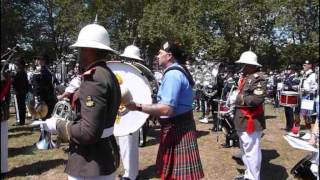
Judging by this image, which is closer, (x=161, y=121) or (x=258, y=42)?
(x=161, y=121)

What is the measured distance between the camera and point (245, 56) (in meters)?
7.50

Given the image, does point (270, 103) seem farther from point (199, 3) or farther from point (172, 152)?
point (172, 152)

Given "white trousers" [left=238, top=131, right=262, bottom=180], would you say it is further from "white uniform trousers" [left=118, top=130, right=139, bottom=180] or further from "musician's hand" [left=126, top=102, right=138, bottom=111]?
"musician's hand" [left=126, top=102, right=138, bottom=111]

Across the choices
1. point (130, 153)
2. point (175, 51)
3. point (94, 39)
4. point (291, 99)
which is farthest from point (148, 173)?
point (291, 99)

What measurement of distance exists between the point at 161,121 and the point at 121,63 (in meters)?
0.80

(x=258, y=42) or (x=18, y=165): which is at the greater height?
(x=258, y=42)

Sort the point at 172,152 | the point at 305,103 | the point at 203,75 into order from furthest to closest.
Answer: the point at 203,75, the point at 172,152, the point at 305,103

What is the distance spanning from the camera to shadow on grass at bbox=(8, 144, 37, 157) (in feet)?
31.9

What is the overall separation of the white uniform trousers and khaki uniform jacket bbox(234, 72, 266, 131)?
1625 millimetres

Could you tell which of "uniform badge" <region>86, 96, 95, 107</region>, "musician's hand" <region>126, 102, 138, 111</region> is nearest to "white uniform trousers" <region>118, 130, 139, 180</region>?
"musician's hand" <region>126, 102, 138, 111</region>

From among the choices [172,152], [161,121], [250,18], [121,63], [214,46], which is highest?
[250,18]

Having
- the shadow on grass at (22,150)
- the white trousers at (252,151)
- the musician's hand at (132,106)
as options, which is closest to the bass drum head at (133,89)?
the musician's hand at (132,106)

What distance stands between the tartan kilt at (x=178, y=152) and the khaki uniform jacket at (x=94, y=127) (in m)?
1.33

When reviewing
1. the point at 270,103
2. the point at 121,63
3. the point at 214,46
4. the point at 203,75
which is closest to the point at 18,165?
the point at 121,63
